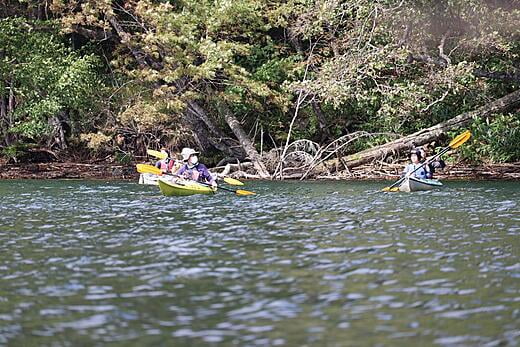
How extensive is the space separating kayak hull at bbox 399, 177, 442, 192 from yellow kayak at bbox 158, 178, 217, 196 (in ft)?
16.6

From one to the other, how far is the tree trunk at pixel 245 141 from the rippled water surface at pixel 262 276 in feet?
36.6

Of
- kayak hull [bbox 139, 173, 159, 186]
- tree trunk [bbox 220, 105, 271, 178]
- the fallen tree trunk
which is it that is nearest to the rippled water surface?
kayak hull [bbox 139, 173, 159, 186]

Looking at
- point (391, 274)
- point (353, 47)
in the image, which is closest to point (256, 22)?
point (353, 47)

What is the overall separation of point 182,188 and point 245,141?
28.0 ft

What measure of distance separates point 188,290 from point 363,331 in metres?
2.20

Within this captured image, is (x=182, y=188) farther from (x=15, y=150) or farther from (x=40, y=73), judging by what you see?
(x=15, y=150)

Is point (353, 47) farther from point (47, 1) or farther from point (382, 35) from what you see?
point (47, 1)

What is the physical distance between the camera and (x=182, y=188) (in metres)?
20.3

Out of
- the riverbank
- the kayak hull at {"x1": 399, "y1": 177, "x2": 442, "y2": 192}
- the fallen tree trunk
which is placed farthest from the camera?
the fallen tree trunk

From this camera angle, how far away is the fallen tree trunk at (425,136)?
25.9 metres

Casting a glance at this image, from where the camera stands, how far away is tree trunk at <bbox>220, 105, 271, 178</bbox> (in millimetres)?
27531

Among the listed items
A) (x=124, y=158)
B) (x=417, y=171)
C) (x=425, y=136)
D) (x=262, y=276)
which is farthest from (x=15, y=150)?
(x=262, y=276)

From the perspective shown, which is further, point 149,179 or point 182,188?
point 149,179

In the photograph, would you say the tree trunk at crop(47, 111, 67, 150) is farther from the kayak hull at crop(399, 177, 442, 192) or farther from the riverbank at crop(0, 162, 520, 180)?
the kayak hull at crop(399, 177, 442, 192)
